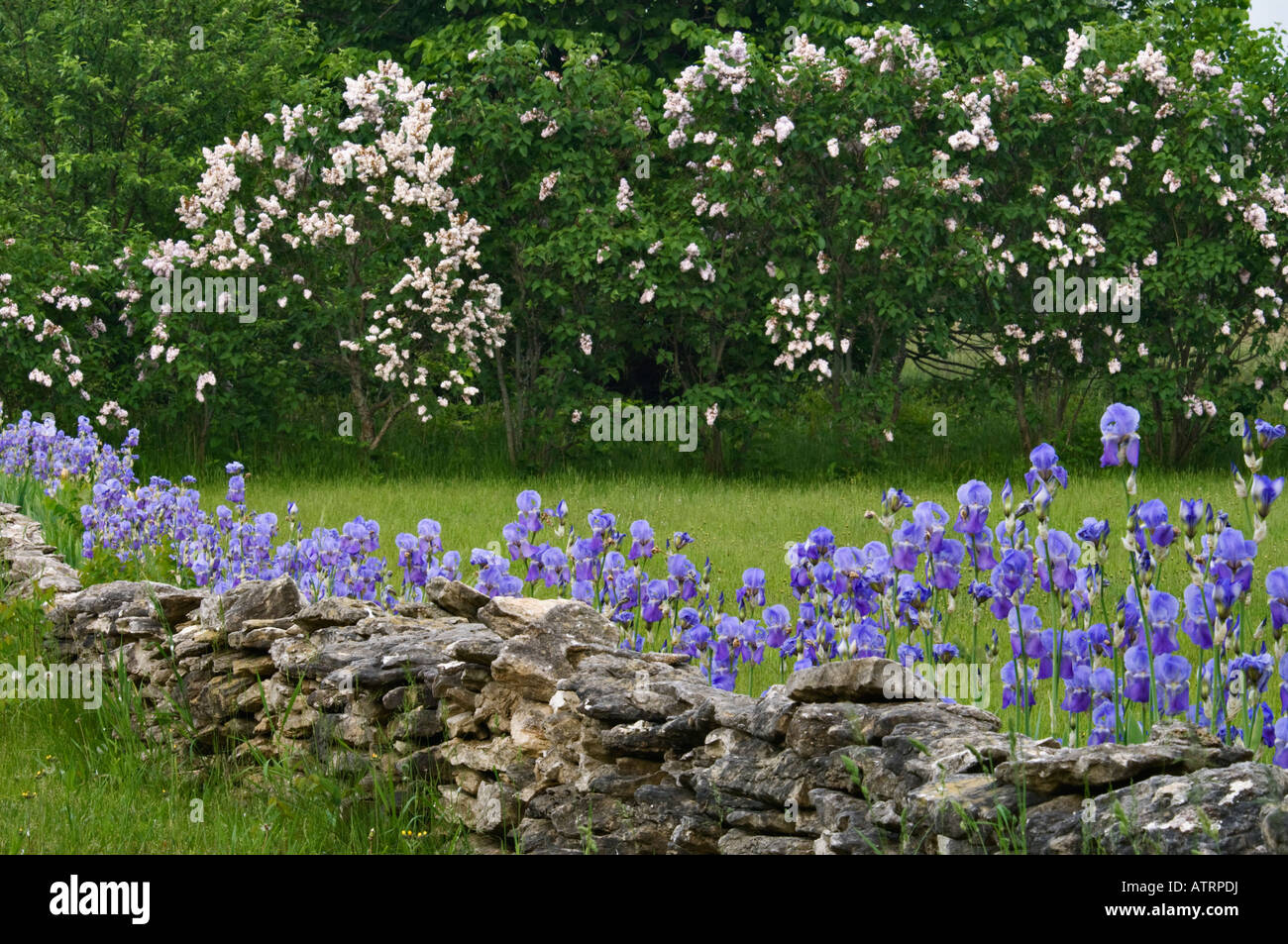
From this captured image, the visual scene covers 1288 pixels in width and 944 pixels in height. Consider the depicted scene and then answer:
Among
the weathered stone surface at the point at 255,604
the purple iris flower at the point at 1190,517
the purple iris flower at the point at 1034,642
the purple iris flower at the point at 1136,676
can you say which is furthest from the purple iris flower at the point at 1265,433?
the weathered stone surface at the point at 255,604

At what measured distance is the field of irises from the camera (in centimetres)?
278

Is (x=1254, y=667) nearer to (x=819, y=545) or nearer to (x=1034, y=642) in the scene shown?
(x=1034, y=642)

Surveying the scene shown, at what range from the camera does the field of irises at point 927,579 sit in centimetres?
278

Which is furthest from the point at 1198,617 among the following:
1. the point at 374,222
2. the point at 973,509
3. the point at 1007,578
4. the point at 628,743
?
the point at 374,222

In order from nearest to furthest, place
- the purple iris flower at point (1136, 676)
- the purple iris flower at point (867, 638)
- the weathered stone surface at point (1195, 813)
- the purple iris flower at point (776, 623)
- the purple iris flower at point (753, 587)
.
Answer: the weathered stone surface at point (1195, 813) → the purple iris flower at point (1136, 676) → the purple iris flower at point (867, 638) → the purple iris flower at point (776, 623) → the purple iris flower at point (753, 587)

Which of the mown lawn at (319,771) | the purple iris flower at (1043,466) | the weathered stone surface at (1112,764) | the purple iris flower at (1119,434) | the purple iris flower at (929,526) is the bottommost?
the mown lawn at (319,771)

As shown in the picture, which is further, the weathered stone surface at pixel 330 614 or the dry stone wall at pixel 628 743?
the weathered stone surface at pixel 330 614

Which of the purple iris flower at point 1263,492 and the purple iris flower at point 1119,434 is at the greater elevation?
the purple iris flower at point 1119,434

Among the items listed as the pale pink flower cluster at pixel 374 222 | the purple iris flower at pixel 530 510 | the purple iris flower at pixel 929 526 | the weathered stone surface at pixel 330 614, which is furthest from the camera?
the pale pink flower cluster at pixel 374 222

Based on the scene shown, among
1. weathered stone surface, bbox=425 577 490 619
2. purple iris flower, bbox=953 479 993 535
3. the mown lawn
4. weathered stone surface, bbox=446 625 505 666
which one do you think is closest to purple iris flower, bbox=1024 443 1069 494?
purple iris flower, bbox=953 479 993 535

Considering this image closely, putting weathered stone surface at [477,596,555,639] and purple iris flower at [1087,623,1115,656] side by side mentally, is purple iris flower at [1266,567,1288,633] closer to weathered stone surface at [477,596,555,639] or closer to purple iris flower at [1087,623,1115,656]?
purple iris flower at [1087,623,1115,656]

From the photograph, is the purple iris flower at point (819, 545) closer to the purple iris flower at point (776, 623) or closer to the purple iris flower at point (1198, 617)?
the purple iris flower at point (776, 623)

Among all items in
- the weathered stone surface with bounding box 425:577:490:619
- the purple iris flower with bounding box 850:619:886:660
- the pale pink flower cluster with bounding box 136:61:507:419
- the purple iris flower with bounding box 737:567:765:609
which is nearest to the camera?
the purple iris flower with bounding box 850:619:886:660

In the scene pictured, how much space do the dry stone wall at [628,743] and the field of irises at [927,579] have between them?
292mm
